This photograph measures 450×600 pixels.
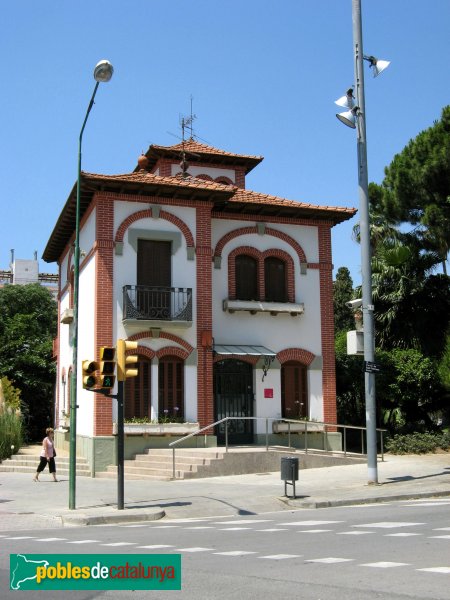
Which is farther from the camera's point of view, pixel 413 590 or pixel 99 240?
pixel 99 240

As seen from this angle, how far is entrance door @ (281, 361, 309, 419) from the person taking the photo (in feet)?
82.4

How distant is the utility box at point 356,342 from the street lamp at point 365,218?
0.42 meters

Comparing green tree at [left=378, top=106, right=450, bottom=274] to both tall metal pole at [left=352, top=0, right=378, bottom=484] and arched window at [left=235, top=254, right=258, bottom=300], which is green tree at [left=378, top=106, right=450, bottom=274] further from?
tall metal pole at [left=352, top=0, right=378, bottom=484]

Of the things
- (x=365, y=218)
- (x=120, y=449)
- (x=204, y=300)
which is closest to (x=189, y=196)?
(x=204, y=300)

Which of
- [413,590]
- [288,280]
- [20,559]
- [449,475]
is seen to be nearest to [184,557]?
[20,559]

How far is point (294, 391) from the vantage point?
25.3 m

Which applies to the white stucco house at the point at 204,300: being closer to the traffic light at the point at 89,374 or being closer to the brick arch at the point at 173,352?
the brick arch at the point at 173,352

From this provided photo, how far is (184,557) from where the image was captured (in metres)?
9.27

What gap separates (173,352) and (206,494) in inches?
262

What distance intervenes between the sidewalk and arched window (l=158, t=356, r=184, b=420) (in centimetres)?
315

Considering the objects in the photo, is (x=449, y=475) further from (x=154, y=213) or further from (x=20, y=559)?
(x=20, y=559)

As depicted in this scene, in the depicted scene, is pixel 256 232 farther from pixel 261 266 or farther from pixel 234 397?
pixel 234 397

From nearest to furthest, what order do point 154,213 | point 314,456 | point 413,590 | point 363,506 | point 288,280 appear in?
point 413,590 < point 363,506 < point 314,456 < point 154,213 < point 288,280

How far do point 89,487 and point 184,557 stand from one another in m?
10.8
